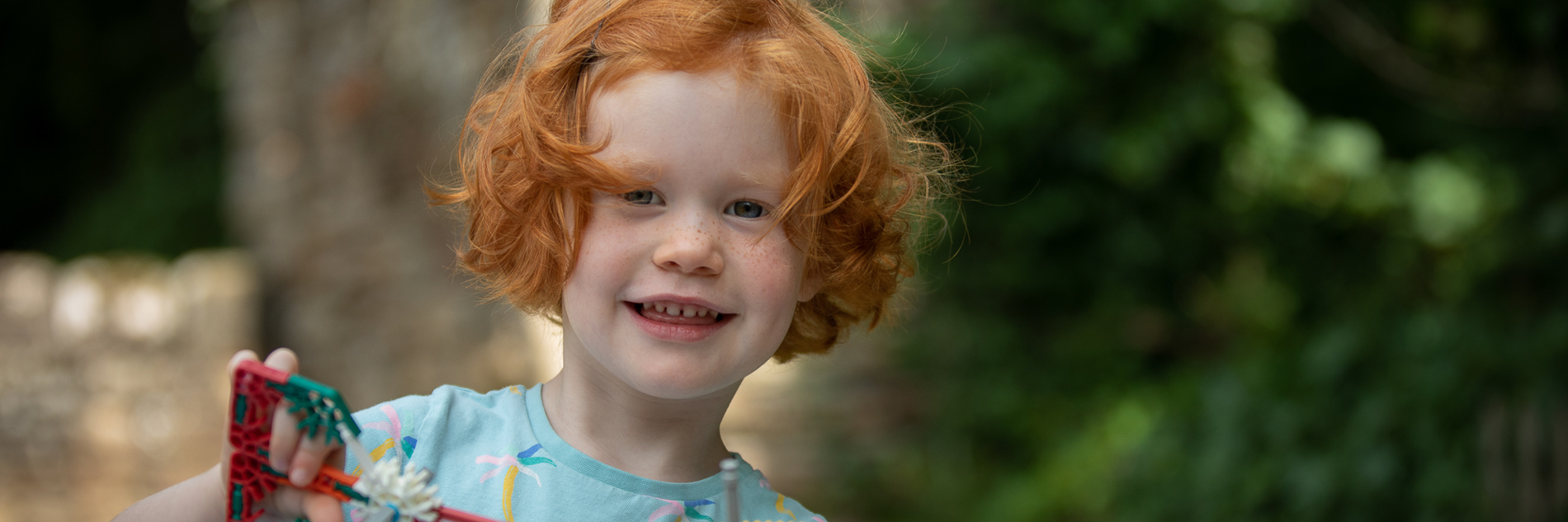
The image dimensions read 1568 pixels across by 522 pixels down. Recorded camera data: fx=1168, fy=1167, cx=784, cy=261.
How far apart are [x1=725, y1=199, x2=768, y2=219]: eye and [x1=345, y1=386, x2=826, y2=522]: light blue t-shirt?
10.5 inches

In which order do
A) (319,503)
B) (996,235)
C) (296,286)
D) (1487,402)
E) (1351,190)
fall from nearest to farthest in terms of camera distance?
(319,503) < (1487,402) < (1351,190) < (996,235) < (296,286)

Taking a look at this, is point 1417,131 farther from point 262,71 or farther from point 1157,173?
point 262,71

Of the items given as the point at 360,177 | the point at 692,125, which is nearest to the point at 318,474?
the point at 692,125

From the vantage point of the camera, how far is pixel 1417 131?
2.78 meters

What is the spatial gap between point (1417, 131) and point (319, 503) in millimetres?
2693

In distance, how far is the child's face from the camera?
1004 millimetres

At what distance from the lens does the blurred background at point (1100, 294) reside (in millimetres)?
2340

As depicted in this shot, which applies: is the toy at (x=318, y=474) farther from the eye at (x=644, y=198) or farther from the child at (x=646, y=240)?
the eye at (x=644, y=198)

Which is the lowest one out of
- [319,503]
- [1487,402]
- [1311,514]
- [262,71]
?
[319,503]

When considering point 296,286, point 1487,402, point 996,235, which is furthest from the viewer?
point 296,286

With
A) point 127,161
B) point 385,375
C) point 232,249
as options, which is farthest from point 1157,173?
point 127,161

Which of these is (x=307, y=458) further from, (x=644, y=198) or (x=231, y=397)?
(x=644, y=198)

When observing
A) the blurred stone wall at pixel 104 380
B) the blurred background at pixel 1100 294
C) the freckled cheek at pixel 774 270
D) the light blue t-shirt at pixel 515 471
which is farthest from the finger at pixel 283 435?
the blurred stone wall at pixel 104 380

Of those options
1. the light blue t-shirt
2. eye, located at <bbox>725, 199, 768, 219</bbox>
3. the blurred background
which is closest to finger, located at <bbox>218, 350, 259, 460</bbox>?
the light blue t-shirt
